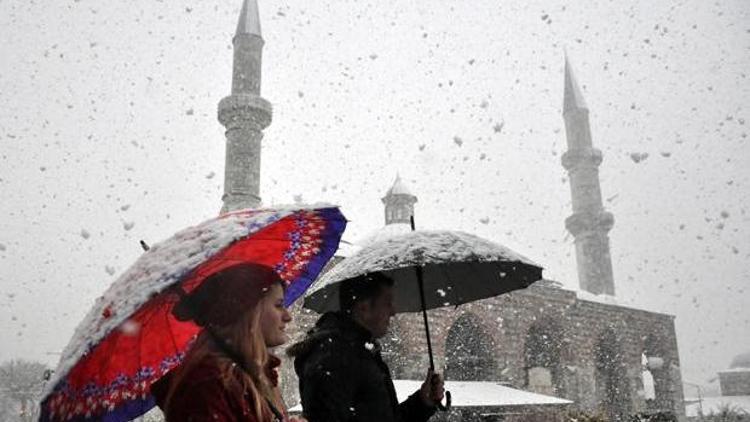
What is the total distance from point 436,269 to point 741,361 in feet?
179

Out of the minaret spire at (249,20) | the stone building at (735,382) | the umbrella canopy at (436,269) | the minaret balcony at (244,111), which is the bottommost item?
the stone building at (735,382)

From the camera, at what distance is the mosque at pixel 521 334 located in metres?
17.1

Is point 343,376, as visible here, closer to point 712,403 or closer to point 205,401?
point 205,401

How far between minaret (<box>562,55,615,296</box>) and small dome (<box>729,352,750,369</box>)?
95.0 ft

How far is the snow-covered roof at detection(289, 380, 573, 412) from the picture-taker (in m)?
12.3

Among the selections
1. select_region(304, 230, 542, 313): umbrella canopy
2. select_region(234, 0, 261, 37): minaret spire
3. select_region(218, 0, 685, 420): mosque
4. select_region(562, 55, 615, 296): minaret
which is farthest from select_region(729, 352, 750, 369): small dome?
select_region(304, 230, 542, 313): umbrella canopy

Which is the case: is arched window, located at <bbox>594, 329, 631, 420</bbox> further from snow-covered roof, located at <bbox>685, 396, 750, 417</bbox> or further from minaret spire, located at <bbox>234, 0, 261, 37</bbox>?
snow-covered roof, located at <bbox>685, 396, 750, 417</bbox>

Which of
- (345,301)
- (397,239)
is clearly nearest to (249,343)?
(345,301)

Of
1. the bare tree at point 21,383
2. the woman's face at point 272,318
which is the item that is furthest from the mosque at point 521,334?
the bare tree at point 21,383

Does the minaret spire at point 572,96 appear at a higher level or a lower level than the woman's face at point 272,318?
higher

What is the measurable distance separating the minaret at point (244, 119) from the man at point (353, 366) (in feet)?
54.3

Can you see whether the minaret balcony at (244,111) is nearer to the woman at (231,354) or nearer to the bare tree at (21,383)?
the woman at (231,354)

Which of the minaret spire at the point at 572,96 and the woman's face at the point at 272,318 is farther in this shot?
the minaret spire at the point at 572,96

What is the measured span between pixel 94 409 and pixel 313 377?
34.3 inches
